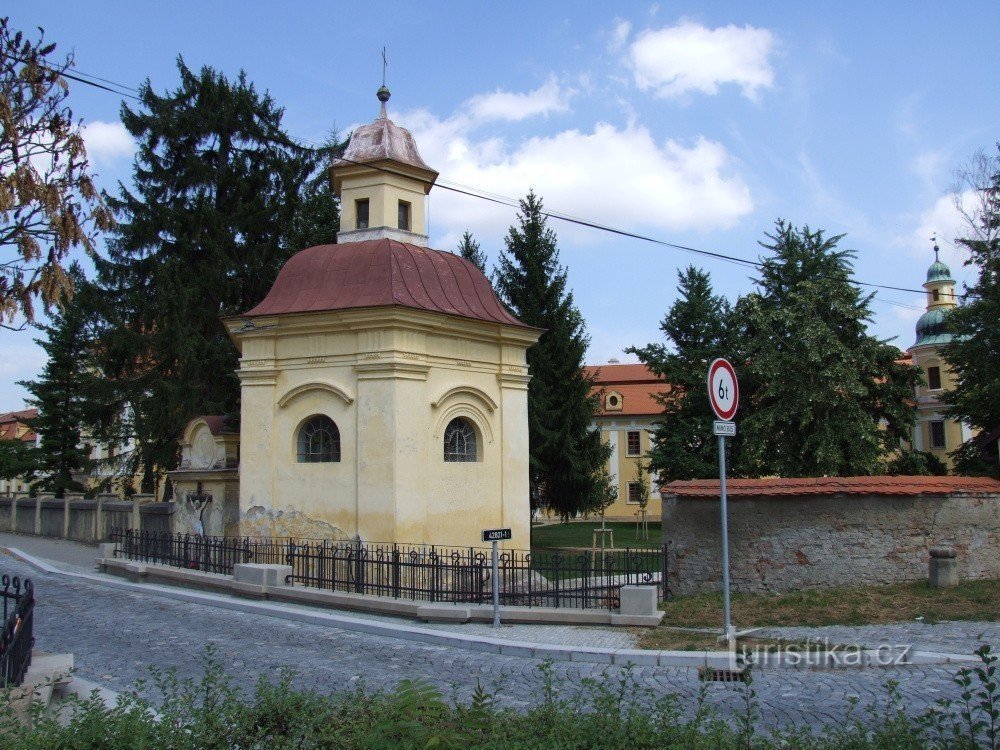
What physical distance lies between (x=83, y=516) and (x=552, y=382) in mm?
15676

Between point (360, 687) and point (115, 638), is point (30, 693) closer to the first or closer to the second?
point (360, 687)

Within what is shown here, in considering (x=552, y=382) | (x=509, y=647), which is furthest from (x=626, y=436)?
(x=509, y=647)

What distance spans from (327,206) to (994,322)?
841 inches

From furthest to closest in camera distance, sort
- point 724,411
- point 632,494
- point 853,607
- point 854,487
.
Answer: point 632,494 < point 854,487 < point 853,607 < point 724,411

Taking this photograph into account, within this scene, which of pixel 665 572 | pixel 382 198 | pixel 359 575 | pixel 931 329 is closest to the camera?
pixel 665 572

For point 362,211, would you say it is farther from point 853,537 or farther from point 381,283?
point 853,537

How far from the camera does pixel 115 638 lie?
36.8 feet

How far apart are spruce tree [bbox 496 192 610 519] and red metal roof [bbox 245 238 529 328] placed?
27.8 feet

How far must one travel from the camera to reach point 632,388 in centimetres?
5712

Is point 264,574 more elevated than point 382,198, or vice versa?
point 382,198

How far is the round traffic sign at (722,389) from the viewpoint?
9.84 m

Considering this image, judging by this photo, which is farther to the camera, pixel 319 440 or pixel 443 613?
pixel 319 440

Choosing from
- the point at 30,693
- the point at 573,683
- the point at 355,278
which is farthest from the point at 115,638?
the point at 355,278

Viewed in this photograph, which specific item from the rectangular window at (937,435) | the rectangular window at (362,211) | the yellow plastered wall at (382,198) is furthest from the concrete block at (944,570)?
the rectangular window at (937,435)
